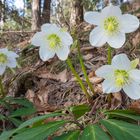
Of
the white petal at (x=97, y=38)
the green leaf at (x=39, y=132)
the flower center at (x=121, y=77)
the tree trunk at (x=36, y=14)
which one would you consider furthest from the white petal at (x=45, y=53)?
the tree trunk at (x=36, y=14)

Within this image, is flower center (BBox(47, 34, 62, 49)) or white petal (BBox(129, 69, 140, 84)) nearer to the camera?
white petal (BBox(129, 69, 140, 84))

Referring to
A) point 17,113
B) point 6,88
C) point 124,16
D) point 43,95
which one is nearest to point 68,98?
point 43,95

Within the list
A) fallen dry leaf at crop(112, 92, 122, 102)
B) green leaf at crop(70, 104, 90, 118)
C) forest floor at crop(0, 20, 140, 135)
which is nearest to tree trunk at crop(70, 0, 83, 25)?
forest floor at crop(0, 20, 140, 135)

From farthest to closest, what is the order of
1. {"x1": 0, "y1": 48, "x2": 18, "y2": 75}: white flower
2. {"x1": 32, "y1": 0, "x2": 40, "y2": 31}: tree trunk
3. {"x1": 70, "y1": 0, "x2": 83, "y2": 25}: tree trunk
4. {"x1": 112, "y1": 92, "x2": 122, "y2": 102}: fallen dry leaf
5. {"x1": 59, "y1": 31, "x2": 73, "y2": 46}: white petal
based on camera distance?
1. {"x1": 32, "y1": 0, "x2": 40, "y2": 31}: tree trunk
2. {"x1": 70, "y1": 0, "x2": 83, "y2": 25}: tree trunk
3. {"x1": 0, "y1": 48, "x2": 18, "y2": 75}: white flower
4. {"x1": 112, "y1": 92, "x2": 122, "y2": 102}: fallen dry leaf
5. {"x1": 59, "y1": 31, "x2": 73, "y2": 46}: white petal

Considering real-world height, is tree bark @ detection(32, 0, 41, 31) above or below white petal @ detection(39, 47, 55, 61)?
above

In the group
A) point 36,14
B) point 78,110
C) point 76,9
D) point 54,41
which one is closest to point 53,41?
point 54,41

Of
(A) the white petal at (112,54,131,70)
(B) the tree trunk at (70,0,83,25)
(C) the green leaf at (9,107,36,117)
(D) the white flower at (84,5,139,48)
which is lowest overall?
(C) the green leaf at (9,107,36,117)

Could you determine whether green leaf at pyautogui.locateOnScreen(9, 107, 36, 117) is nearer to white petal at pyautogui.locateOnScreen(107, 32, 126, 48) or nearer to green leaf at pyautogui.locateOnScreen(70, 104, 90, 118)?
green leaf at pyautogui.locateOnScreen(70, 104, 90, 118)

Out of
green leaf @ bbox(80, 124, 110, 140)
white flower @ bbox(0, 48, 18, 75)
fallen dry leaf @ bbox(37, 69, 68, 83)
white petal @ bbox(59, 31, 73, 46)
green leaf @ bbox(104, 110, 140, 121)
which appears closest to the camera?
green leaf @ bbox(80, 124, 110, 140)
